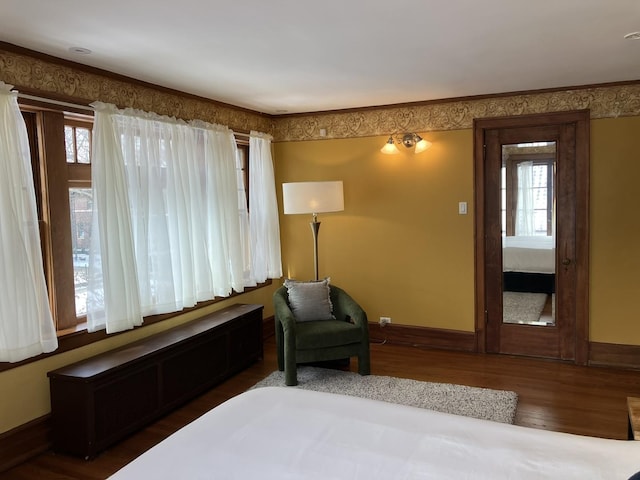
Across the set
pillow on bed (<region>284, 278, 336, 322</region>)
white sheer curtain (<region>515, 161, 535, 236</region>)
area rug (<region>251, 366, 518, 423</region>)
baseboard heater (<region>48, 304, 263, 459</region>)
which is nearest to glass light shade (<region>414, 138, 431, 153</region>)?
white sheer curtain (<region>515, 161, 535, 236</region>)

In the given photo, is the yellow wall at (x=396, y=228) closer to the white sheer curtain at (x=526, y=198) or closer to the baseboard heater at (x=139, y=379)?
the white sheer curtain at (x=526, y=198)

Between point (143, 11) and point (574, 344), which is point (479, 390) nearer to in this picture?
point (574, 344)

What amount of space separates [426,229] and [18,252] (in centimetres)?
359

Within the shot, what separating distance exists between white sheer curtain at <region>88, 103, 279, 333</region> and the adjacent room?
0.07 feet

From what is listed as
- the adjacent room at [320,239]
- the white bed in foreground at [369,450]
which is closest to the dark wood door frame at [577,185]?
the adjacent room at [320,239]

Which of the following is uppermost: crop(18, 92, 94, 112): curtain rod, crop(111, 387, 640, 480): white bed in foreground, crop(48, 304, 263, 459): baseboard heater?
crop(18, 92, 94, 112): curtain rod

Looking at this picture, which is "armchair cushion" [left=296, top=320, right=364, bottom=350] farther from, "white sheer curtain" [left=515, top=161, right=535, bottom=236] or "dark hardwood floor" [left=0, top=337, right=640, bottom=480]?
"white sheer curtain" [left=515, top=161, right=535, bottom=236]

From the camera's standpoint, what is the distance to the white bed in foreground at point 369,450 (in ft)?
5.36

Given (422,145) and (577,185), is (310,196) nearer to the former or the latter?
(422,145)

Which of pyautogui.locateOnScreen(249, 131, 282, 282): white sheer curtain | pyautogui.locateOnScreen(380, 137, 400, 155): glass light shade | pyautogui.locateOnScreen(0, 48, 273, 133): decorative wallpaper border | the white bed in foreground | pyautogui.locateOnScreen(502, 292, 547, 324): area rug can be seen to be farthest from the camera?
pyautogui.locateOnScreen(249, 131, 282, 282): white sheer curtain

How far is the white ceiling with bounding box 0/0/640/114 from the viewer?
246 cm

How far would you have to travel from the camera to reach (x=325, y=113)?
5426 millimetres

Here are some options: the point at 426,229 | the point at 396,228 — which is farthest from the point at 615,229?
the point at 396,228

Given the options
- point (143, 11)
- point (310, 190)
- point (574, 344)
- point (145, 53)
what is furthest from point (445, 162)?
point (143, 11)
